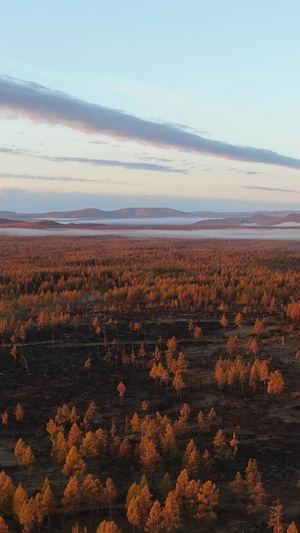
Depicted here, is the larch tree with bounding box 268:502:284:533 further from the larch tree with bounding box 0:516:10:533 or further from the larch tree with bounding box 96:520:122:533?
the larch tree with bounding box 0:516:10:533

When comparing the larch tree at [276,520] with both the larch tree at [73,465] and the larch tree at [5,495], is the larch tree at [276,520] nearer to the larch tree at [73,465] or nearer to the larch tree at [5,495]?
the larch tree at [73,465]

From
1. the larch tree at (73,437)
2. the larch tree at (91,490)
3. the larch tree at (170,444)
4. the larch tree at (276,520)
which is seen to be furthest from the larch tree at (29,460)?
the larch tree at (276,520)

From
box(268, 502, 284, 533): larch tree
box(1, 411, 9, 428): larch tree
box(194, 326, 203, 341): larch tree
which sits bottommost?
box(1, 411, 9, 428): larch tree

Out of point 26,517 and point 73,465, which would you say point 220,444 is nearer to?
point 73,465

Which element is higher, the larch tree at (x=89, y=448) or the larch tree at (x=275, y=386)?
the larch tree at (x=275, y=386)

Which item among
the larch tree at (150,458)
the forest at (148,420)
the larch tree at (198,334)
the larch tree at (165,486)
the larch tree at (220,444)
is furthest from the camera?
the larch tree at (198,334)

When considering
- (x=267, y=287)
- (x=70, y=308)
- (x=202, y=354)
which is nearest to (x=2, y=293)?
(x=70, y=308)

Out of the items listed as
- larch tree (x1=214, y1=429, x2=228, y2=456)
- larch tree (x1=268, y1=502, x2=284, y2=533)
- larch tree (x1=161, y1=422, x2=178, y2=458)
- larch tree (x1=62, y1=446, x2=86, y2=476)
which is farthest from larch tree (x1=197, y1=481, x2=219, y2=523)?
larch tree (x1=62, y1=446, x2=86, y2=476)

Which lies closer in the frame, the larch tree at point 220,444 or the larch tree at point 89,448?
the larch tree at point 89,448
